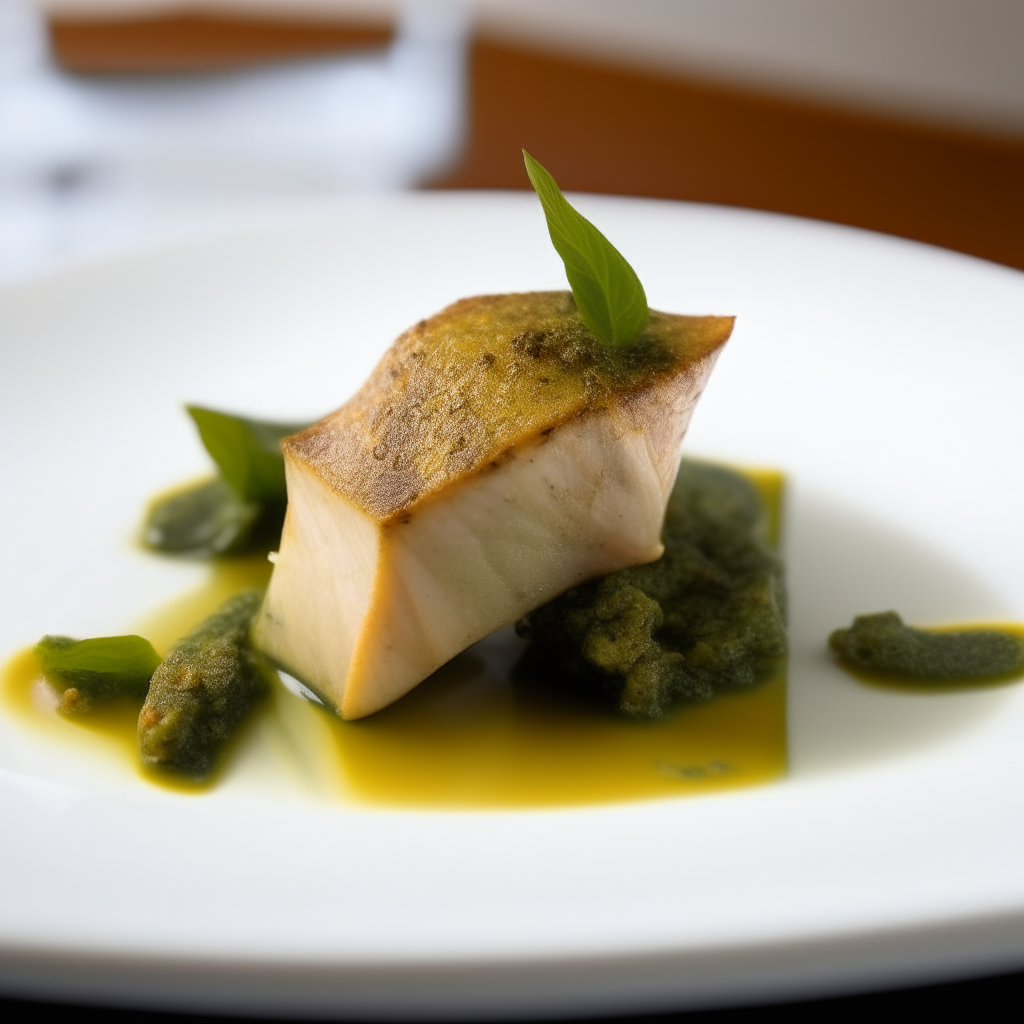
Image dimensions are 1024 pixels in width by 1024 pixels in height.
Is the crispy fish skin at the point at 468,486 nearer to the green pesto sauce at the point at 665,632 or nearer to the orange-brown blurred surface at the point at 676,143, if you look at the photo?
the green pesto sauce at the point at 665,632

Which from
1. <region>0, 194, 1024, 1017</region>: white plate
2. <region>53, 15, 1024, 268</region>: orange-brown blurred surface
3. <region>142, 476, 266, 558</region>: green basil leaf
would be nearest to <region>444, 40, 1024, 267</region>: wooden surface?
<region>53, 15, 1024, 268</region>: orange-brown blurred surface

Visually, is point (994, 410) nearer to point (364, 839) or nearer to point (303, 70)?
point (364, 839)

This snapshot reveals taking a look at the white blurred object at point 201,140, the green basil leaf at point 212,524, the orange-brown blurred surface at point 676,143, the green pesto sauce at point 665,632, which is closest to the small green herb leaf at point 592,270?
the green pesto sauce at point 665,632

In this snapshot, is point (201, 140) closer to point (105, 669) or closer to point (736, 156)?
point (736, 156)

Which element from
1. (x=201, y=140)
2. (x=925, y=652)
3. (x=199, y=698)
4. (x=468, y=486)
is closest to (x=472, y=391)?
(x=468, y=486)

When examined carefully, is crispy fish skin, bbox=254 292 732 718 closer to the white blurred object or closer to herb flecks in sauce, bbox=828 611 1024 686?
herb flecks in sauce, bbox=828 611 1024 686

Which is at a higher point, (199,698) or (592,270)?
(592,270)

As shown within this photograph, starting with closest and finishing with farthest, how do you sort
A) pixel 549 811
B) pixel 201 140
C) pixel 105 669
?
1. pixel 549 811
2. pixel 105 669
3. pixel 201 140
